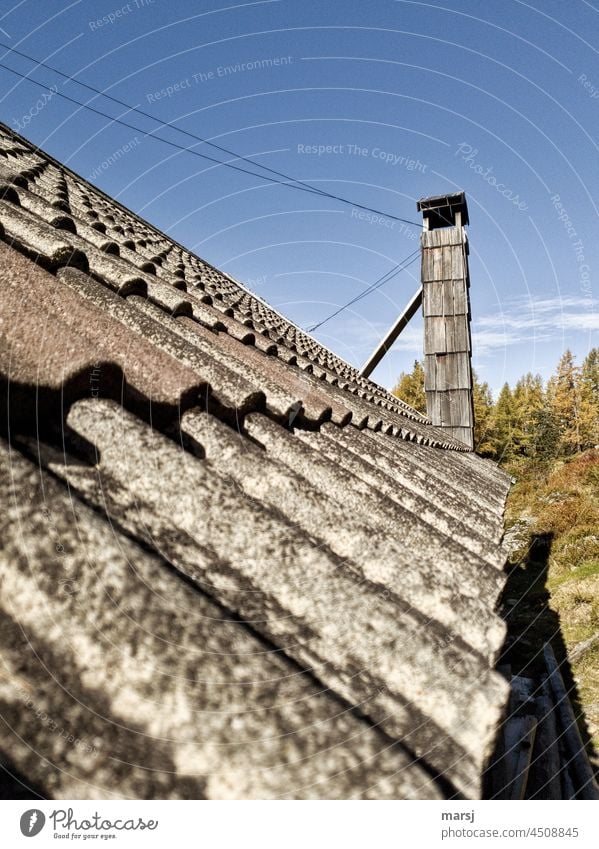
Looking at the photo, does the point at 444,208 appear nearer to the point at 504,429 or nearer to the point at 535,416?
the point at 504,429

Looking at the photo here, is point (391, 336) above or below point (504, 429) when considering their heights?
below

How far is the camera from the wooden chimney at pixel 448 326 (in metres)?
11.0

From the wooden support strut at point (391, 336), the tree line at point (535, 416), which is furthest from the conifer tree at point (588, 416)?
the wooden support strut at point (391, 336)

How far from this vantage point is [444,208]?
38.0 ft

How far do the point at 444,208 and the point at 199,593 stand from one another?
1241 centimetres

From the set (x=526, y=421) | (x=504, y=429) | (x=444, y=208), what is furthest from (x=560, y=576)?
(x=526, y=421)

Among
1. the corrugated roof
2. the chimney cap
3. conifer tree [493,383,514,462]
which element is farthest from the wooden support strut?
conifer tree [493,383,514,462]

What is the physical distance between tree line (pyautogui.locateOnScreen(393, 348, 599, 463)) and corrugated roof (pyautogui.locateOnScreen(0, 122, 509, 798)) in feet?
57.4

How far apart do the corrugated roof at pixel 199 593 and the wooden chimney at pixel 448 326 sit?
9.31 meters

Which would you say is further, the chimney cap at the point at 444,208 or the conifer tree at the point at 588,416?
the conifer tree at the point at 588,416

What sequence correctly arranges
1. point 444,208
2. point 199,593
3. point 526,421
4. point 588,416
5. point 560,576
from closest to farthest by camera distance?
point 199,593, point 560,576, point 444,208, point 526,421, point 588,416

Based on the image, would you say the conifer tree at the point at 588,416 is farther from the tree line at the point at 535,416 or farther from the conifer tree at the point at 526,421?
the conifer tree at the point at 526,421

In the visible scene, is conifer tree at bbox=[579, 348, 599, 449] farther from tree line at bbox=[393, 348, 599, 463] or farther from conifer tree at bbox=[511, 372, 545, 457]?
conifer tree at bbox=[511, 372, 545, 457]
